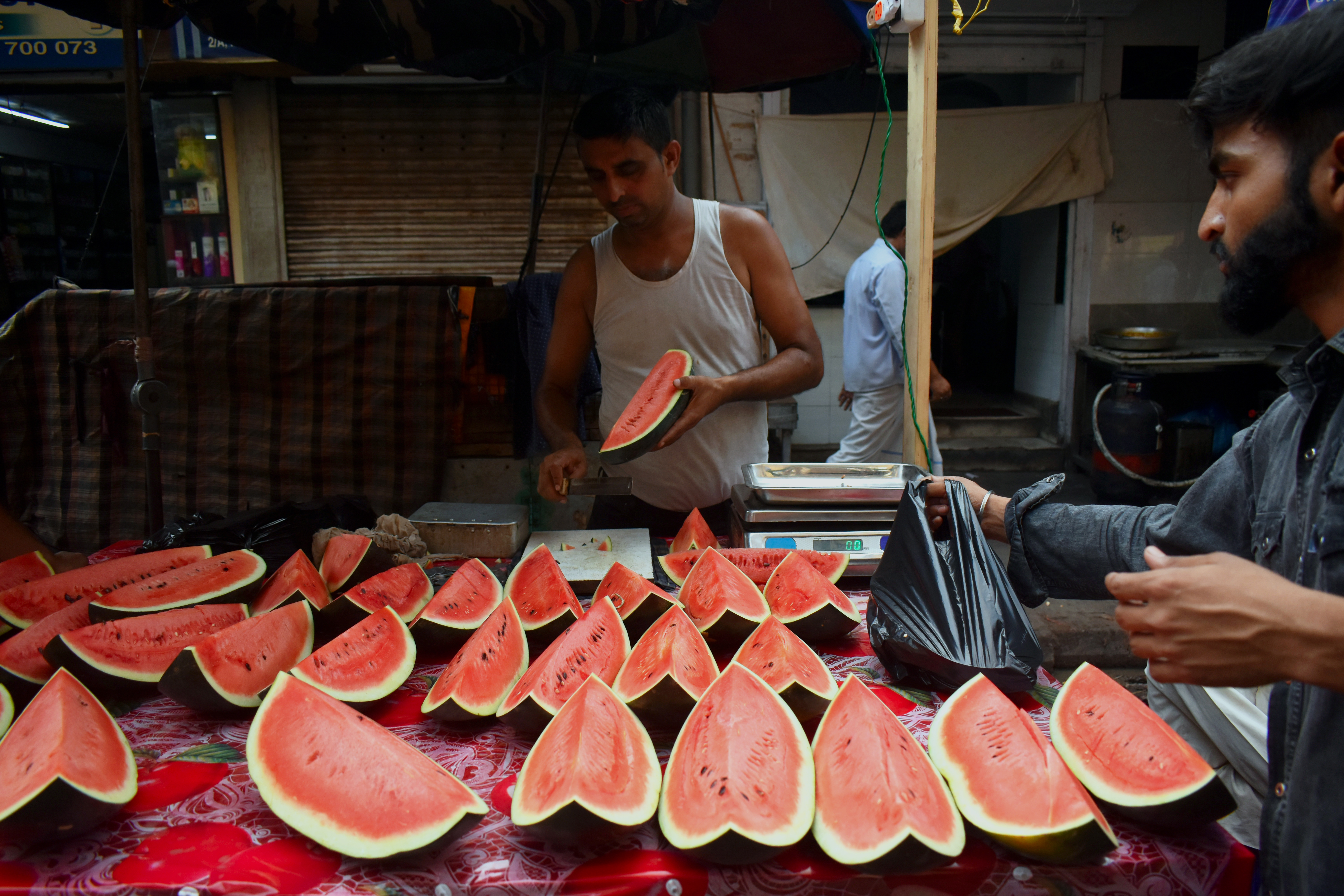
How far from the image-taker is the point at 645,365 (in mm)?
3133

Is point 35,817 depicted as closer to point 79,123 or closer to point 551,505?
point 551,505

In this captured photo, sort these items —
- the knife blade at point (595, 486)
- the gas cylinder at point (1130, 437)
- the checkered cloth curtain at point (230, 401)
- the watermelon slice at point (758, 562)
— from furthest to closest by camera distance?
the gas cylinder at point (1130, 437) → the checkered cloth curtain at point (230, 401) → the knife blade at point (595, 486) → the watermelon slice at point (758, 562)

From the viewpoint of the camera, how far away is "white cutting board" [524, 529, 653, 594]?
7.50 ft

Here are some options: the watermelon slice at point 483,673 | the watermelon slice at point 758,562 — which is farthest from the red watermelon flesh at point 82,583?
the watermelon slice at point 758,562

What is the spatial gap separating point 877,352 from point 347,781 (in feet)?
17.6

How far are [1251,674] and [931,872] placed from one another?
0.51 meters

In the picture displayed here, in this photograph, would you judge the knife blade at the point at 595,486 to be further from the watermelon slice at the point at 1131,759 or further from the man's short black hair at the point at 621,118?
the watermelon slice at the point at 1131,759

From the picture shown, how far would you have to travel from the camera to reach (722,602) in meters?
1.90

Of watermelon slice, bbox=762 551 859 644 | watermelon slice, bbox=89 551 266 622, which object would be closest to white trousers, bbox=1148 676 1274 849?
watermelon slice, bbox=762 551 859 644

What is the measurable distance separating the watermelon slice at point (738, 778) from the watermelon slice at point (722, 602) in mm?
363

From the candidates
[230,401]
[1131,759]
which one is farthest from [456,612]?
[230,401]

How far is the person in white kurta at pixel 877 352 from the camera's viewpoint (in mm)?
5758

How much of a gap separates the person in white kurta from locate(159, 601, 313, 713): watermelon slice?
4438mm

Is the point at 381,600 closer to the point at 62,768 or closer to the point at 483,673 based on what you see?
the point at 483,673
